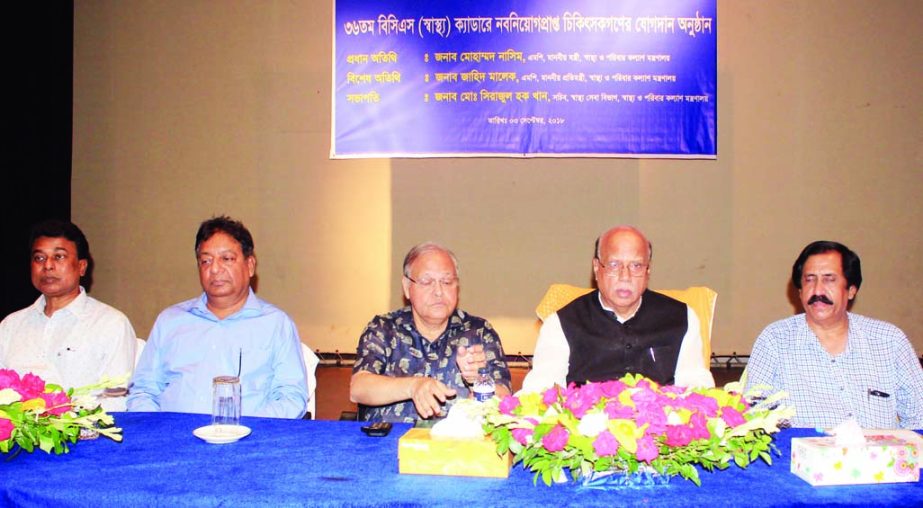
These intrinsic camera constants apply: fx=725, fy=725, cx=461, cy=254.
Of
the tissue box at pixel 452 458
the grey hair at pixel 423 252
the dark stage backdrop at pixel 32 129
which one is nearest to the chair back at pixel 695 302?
the grey hair at pixel 423 252

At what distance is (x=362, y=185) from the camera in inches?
243

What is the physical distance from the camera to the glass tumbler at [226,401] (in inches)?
79.3

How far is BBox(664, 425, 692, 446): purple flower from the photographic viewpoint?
1.50m

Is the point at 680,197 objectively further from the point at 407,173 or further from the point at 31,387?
the point at 31,387

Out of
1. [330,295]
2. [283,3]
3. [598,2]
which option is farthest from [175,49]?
[598,2]

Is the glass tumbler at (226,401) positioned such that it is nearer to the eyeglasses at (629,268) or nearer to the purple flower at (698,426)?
the purple flower at (698,426)

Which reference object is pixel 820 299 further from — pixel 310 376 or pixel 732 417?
pixel 310 376

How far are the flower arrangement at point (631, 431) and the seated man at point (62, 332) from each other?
196 cm

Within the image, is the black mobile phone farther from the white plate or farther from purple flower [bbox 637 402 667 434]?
purple flower [bbox 637 402 667 434]

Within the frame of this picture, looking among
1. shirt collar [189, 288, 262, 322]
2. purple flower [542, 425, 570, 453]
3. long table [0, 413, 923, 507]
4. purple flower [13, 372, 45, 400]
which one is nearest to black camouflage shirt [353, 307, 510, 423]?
shirt collar [189, 288, 262, 322]

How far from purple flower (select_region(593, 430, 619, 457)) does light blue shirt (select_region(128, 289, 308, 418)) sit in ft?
4.78

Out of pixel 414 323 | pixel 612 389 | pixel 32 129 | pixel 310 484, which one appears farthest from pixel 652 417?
pixel 32 129

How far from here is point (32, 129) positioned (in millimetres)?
5551

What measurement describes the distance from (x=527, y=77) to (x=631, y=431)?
15.5ft
